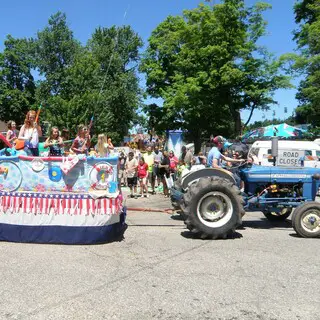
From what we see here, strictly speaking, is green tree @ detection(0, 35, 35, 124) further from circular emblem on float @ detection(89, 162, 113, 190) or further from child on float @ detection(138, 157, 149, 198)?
circular emblem on float @ detection(89, 162, 113, 190)

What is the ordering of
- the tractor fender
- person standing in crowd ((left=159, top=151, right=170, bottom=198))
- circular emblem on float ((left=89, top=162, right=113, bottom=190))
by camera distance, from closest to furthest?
1. circular emblem on float ((left=89, top=162, right=113, bottom=190))
2. the tractor fender
3. person standing in crowd ((left=159, top=151, right=170, bottom=198))

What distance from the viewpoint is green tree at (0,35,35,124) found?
157 feet

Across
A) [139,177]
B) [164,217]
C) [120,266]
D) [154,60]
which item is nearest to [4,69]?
[154,60]

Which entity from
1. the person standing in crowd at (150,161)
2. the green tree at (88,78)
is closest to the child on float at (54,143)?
the person standing in crowd at (150,161)

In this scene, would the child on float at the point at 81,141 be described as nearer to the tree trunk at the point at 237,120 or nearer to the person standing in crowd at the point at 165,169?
the person standing in crowd at the point at 165,169

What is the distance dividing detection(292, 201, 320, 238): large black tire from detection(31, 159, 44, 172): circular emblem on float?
4429 millimetres

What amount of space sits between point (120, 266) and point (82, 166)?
1.93m

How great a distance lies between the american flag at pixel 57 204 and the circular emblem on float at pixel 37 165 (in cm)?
40

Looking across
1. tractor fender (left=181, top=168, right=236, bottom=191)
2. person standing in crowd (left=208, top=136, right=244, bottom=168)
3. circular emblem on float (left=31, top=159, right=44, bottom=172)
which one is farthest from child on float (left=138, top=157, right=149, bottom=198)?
circular emblem on float (left=31, top=159, right=44, bottom=172)

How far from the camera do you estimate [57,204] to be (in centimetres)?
631

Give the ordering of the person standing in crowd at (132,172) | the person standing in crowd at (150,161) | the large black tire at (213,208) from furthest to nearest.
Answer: the person standing in crowd at (150,161) < the person standing in crowd at (132,172) < the large black tire at (213,208)

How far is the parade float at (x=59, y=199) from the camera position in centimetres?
627

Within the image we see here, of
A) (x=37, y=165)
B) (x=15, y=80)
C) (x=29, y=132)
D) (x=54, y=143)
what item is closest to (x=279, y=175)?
(x=37, y=165)

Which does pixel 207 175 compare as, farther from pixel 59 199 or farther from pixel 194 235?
pixel 59 199
